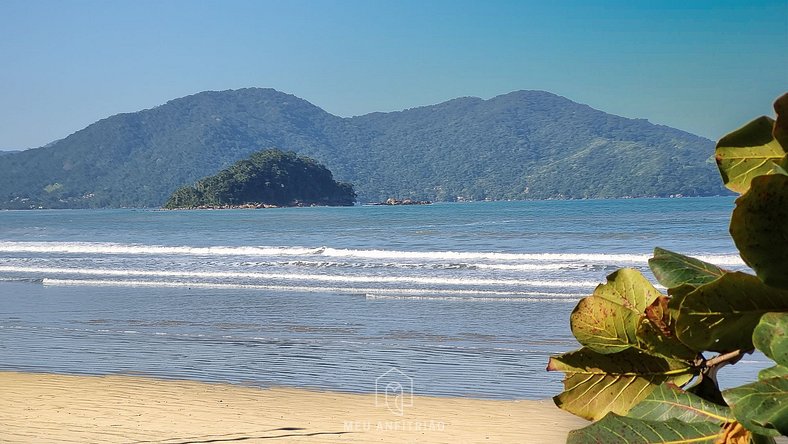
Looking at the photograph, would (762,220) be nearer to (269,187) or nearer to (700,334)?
(700,334)

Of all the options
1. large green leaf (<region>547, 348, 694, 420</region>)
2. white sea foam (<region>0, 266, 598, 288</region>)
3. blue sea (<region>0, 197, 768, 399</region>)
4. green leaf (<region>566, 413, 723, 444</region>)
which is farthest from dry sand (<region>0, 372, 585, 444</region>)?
white sea foam (<region>0, 266, 598, 288</region>)

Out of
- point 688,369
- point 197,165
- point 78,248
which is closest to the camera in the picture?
point 688,369

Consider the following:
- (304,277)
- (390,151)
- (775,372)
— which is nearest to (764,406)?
(775,372)

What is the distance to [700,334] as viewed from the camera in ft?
1.18

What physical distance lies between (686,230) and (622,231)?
293cm

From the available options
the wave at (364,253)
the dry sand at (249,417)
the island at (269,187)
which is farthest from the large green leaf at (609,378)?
the island at (269,187)

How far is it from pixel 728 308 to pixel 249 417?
7259 mm

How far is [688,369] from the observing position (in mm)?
428

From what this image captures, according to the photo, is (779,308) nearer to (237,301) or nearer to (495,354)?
(495,354)

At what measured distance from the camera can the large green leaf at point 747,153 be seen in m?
0.33

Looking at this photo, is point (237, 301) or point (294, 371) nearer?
point (294, 371)

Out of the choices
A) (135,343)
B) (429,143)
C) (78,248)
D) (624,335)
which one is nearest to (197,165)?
(429,143)

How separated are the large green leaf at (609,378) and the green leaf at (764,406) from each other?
13 centimetres

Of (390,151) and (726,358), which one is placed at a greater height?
(390,151)
